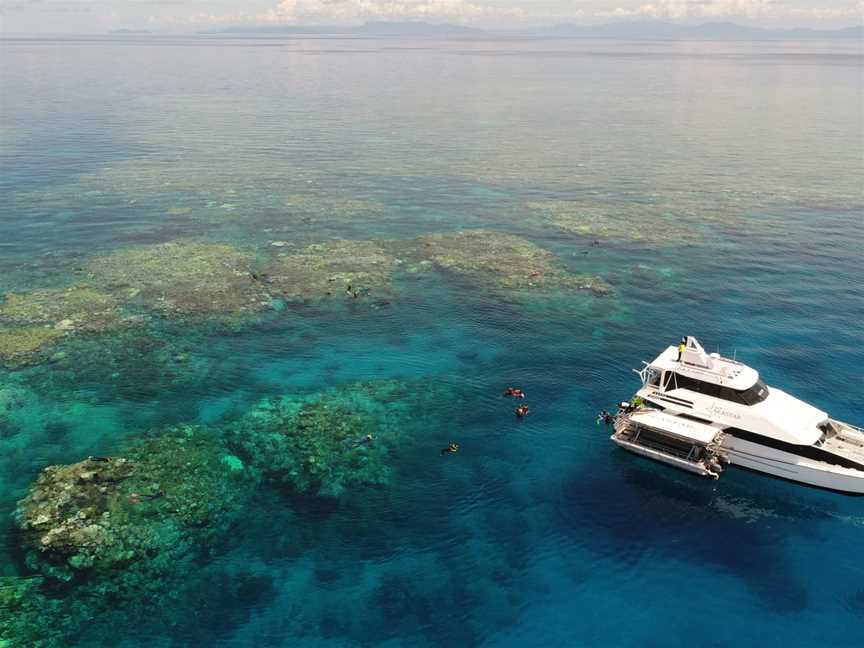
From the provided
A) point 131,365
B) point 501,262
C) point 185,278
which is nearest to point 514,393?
point 501,262

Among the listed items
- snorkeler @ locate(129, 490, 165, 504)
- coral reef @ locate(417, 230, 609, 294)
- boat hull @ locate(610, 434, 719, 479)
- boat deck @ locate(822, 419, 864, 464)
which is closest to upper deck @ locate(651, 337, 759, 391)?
boat deck @ locate(822, 419, 864, 464)

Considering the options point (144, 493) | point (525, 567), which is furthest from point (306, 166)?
point (525, 567)

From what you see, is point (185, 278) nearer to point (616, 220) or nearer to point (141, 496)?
point (141, 496)

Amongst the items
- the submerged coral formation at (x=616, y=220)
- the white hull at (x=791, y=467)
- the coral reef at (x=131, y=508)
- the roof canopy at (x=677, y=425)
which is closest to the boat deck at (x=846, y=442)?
the white hull at (x=791, y=467)

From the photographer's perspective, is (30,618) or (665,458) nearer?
(30,618)

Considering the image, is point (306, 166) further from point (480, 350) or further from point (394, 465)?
point (394, 465)
